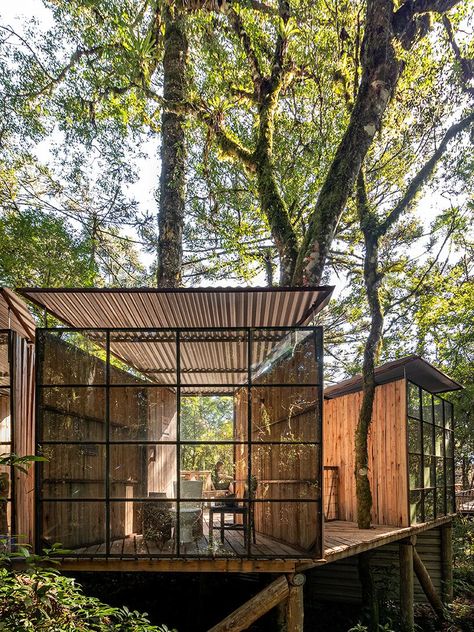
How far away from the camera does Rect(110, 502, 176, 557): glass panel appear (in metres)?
4.67

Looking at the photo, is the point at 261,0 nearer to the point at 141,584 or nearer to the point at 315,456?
the point at 315,456

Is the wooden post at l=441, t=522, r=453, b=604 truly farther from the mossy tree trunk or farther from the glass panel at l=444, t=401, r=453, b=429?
the mossy tree trunk

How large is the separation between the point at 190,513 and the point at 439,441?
6152 mm

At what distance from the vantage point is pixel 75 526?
486 cm

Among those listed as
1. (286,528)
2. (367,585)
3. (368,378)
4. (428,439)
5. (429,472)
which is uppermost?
(368,378)

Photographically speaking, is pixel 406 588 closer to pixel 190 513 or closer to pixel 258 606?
pixel 258 606

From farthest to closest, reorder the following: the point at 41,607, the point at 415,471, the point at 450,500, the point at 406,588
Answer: the point at 450,500 < the point at 415,471 < the point at 406,588 < the point at 41,607

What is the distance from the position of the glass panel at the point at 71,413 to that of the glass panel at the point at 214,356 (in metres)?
1.18

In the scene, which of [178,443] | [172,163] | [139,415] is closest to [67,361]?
[139,415]

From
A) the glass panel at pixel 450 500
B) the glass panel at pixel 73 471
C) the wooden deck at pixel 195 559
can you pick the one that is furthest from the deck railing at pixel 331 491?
the glass panel at pixel 73 471

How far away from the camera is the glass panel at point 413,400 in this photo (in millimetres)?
7769

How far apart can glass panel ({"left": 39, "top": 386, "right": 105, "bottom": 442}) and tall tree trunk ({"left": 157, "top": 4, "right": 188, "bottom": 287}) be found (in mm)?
2484

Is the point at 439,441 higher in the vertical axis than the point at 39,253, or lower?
lower

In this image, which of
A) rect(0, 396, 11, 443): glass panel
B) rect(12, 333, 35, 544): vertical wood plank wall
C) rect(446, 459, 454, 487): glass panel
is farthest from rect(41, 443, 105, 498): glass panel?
rect(446, 459, 454, 487): glass panel
